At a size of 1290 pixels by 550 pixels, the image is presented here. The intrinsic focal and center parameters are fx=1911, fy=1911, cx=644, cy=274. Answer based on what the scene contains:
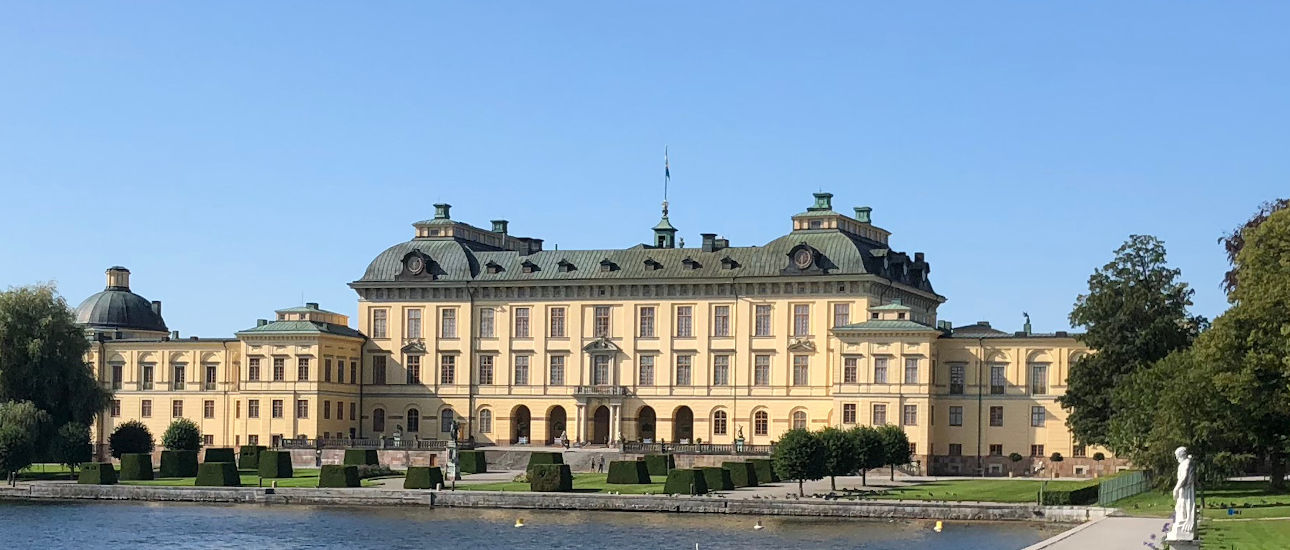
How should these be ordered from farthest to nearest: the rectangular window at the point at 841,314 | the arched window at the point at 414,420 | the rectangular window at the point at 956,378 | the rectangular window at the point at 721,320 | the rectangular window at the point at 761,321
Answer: the arched window at the point at 414,420 < the rectangular window at the point at 721,320 < the rectangular window at the point at 761,321 < the rectangular window at the point at 841,314 < the rectangular window at the point at 956,378

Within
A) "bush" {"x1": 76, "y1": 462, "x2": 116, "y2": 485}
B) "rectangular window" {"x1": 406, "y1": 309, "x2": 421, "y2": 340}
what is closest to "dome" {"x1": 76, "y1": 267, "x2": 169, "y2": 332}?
"rectangular window" {"x1": 406, "y1": 309, "x2": 421, "y2": 340}

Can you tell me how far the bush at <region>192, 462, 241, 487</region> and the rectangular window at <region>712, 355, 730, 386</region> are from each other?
25.6 m

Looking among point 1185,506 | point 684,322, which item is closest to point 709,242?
point 684,322

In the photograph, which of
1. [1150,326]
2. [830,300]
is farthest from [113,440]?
[1150,326]

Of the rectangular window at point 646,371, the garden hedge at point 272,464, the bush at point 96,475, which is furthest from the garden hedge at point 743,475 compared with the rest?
the bush at point 96,475

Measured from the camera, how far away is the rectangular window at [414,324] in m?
96.5

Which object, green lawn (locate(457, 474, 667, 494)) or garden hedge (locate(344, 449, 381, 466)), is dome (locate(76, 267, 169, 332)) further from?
green lawn (locate(457, 474, 667, 494))

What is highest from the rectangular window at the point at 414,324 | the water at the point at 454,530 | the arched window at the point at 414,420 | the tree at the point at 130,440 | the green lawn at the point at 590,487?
the rectangular window at the point at 414,324

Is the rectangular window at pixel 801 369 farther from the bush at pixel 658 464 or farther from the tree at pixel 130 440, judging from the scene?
the tree at pixel 130 440

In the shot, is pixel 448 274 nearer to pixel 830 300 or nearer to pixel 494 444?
pixel 494 444

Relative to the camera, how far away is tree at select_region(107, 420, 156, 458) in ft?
285

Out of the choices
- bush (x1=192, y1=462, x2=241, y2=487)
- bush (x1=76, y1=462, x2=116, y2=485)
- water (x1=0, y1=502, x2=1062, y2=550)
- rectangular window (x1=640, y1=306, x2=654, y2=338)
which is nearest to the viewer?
water (x1=0, y1=502, x2=1062, y2=550)

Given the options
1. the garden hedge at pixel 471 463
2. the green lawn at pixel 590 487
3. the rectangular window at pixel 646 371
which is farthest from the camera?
the rectangular window at pixel 646 371

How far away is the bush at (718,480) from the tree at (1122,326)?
15.0 meters
